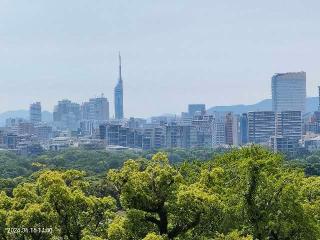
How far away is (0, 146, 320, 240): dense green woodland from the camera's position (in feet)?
50.3

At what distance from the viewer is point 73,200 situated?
52.6ft

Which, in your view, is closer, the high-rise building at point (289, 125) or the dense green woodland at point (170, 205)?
the dense green woodland at point (170, 205)

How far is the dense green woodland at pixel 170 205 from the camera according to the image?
1533 cm

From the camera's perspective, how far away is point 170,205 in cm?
1545

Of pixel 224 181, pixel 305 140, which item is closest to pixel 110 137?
pixel 305 140

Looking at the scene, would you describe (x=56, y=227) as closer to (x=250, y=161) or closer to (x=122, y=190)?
(x=122, y=190)
